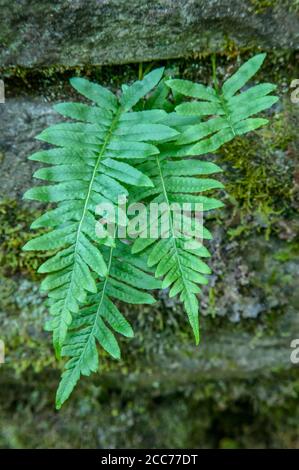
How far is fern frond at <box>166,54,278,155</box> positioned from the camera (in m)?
1.75

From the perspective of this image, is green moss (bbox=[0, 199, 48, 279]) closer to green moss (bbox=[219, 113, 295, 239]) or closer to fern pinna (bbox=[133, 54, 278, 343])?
fern pinna (bbox=[133, 54, 278, 343])

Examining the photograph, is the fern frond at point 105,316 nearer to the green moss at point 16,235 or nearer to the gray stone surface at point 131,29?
the green moss at point 16,235

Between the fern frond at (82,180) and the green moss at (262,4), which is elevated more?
the green moss at (262,4)

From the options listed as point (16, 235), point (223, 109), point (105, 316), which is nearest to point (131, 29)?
point (223, 109)

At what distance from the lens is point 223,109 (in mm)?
1804

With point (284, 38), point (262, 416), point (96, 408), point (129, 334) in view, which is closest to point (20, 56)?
point (284, 38)

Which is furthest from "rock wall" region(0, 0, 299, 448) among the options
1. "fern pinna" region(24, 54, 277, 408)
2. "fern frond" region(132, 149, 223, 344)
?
"fern frond" region(132, 149, 223, 344)

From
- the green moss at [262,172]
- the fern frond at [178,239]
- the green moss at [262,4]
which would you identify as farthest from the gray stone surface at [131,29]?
the fern frond at [178,239]

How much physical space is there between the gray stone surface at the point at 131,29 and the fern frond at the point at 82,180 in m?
0.20

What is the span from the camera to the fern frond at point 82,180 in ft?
5.43

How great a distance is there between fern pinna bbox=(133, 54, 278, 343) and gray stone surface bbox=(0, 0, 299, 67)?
0.25m

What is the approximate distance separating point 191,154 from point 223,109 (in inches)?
9.2
